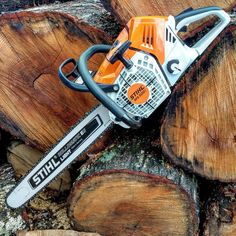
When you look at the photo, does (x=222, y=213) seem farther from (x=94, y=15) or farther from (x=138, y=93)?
(x=94, y=15)

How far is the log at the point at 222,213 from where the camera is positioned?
7.24ft

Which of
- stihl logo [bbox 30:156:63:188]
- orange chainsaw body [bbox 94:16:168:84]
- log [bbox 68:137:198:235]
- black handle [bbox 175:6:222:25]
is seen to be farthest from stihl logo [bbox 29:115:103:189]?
black handle [bbox 175:6:222:25]

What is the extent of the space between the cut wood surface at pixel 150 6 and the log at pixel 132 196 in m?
0.60

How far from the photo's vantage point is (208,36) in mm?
1974

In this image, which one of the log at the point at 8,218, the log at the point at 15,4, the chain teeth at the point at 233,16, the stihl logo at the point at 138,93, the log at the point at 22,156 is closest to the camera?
the stihl logo at the point at 138,93

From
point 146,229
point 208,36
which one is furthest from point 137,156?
point 208,36

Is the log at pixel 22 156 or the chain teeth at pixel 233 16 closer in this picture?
the chain teeth at pixel 233 16

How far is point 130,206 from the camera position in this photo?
2.18 m

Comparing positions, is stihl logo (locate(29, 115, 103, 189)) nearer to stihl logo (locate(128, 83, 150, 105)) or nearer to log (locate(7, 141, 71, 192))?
stihl logo (locate(128, 83, 150, 105))

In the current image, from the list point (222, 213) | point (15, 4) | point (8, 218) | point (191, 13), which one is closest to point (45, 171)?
point (8, 218)

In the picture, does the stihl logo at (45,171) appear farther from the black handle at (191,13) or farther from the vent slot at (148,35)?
the black handle at (191,13)

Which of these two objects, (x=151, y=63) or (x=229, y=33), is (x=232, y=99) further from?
(x=151, y=63)

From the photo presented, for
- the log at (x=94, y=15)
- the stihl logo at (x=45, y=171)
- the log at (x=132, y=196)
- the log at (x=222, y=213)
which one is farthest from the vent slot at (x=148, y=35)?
the log at (x=222, y=213)

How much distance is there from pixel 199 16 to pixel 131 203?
0.89 metres
